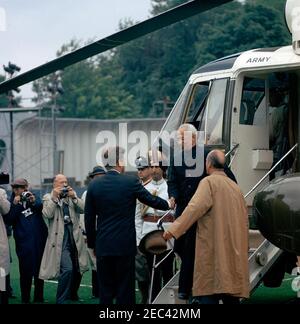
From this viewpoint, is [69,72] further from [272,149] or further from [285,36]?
[272,149]

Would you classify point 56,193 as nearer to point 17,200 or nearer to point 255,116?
point 17,200

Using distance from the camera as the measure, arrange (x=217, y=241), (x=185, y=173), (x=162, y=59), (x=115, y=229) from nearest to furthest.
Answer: (x=217, y=241) → (x=115, y=229) → (x=185, y=173) → (x=162, y=59)

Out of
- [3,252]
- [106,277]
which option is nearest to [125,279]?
[106,277]

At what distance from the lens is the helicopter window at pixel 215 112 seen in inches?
453

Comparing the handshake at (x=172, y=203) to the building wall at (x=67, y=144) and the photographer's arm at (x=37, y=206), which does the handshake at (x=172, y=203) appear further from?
the building wall at (x=67, y=144)

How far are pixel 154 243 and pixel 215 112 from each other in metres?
1.84

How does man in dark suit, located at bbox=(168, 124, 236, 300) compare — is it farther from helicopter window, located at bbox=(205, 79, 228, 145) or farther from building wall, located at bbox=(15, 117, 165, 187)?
building wall, located at bbox=(15, 117, 165, 187)

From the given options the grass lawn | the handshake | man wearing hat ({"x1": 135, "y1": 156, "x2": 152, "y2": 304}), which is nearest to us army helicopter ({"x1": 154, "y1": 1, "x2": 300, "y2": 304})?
man wearing hat ({"x1": 135, "y1": 156, "x2": 152, "y2": 304})

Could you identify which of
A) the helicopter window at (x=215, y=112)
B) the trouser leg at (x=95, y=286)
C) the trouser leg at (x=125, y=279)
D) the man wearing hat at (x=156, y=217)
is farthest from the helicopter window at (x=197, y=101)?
the trouser leg at (x=125, y=279)

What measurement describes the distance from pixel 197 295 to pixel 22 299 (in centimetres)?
411

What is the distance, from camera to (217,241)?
922 centimetres

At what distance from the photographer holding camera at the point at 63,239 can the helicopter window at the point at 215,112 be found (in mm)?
1985

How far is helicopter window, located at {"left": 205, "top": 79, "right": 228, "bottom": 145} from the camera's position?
453 inches

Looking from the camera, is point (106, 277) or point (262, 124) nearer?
point (106, 277)
